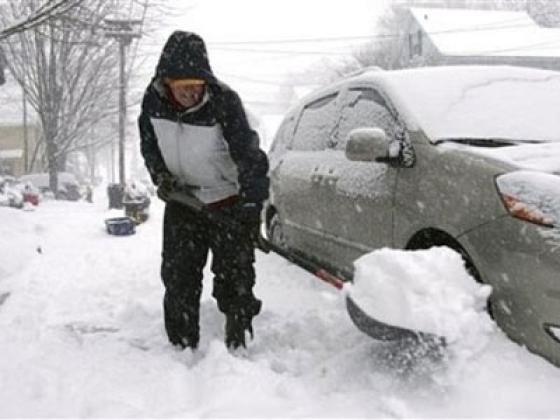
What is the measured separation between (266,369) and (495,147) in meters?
1.65

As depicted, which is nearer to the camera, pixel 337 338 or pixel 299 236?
pixel 337 338

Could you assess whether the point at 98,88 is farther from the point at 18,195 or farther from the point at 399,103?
the point at 399,103

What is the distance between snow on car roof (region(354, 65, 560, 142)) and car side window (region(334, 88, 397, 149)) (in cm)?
11

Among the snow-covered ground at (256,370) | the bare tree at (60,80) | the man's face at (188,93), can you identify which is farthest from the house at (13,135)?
the man's face at (188,93)

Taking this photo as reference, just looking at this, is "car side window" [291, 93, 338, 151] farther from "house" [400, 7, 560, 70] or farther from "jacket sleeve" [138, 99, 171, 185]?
"house" [400, 7, 560, 70]

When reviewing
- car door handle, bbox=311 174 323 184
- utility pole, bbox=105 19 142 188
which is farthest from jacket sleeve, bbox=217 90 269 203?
utility pole, bbox=105 19 142 188

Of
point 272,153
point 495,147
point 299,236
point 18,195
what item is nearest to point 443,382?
point 495,147

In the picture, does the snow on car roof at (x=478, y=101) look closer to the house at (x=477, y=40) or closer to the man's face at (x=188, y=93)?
the man's face at (x=188, y=93)

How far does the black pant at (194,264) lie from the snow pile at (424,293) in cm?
73

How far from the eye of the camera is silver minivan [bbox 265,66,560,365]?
302 cm

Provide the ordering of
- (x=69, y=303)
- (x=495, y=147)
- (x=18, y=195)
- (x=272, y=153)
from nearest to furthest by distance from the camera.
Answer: (x=495, y=147) < (x=69, y=303) < (x=272, y=153) < (x=18, y=195)

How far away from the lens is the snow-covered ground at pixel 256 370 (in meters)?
2.89

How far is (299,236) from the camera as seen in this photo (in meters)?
5.49

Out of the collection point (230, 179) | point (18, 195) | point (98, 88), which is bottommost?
point (18, 195)
